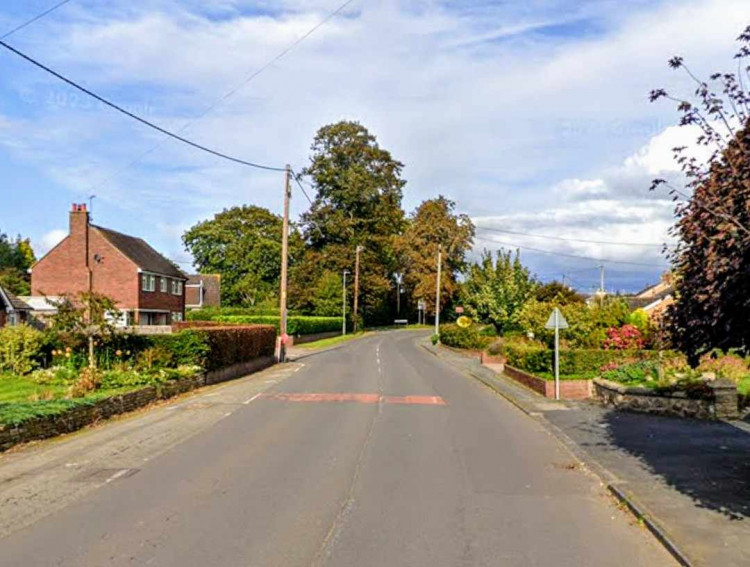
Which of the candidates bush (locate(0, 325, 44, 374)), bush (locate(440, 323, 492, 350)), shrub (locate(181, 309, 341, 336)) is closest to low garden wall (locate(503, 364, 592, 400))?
bush (locate(0, 325, 44, 374))

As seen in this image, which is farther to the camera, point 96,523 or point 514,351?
point 514,351

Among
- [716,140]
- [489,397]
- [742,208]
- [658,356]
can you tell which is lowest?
[489,397]

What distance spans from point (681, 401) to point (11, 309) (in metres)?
39.7

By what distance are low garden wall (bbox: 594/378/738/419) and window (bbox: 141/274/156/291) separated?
43.3m

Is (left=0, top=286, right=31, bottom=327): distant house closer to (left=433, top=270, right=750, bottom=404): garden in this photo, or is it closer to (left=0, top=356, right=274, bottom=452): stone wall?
(left=0, top=356, right=274, bottom=452): stone wall

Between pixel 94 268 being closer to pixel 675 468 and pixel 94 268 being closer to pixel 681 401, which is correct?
pixel 681 401

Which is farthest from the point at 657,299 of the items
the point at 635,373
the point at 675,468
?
the point at 675,468

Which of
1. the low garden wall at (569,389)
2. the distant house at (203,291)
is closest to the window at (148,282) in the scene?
the distant house at (203,291)

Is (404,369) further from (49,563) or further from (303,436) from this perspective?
(49,563)

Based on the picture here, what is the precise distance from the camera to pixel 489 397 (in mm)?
21766

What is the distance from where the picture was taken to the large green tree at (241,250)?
9194 centimetres

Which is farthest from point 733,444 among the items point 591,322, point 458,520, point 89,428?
point 591,322

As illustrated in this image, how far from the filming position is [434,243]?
8462 cm

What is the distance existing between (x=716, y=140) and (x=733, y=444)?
7.33 m
